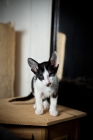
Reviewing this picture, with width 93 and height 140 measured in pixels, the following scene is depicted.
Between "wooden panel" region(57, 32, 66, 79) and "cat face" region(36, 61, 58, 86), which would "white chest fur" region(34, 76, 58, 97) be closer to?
"cat face" region(36, 61, 58, 86)

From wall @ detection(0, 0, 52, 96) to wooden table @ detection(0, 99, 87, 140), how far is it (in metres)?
0.61

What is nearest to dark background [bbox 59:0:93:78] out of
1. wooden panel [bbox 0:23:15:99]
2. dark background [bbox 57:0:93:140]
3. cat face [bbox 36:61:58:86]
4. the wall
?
dark background [bbox 57:0:93:140]

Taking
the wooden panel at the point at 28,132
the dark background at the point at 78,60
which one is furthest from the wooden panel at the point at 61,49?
the wooden panel at the point at 28,132

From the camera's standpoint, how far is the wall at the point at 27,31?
153 centimetres

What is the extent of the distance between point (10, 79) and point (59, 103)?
19.3 inches

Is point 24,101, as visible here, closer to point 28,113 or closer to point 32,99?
point 32,99

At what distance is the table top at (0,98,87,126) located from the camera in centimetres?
93

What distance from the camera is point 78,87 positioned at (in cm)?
125

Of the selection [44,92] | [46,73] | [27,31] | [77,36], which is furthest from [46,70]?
[27,31]

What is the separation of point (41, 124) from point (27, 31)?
984 mm

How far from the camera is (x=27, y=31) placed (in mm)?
1656

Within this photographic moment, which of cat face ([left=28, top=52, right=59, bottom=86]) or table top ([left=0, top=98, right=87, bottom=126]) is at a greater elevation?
cat face ([left=28, top=52, right=59, bottom=86])

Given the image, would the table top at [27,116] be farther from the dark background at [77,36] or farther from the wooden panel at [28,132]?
the dark background at [77,36]

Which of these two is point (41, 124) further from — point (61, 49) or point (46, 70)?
point (61, 49)
